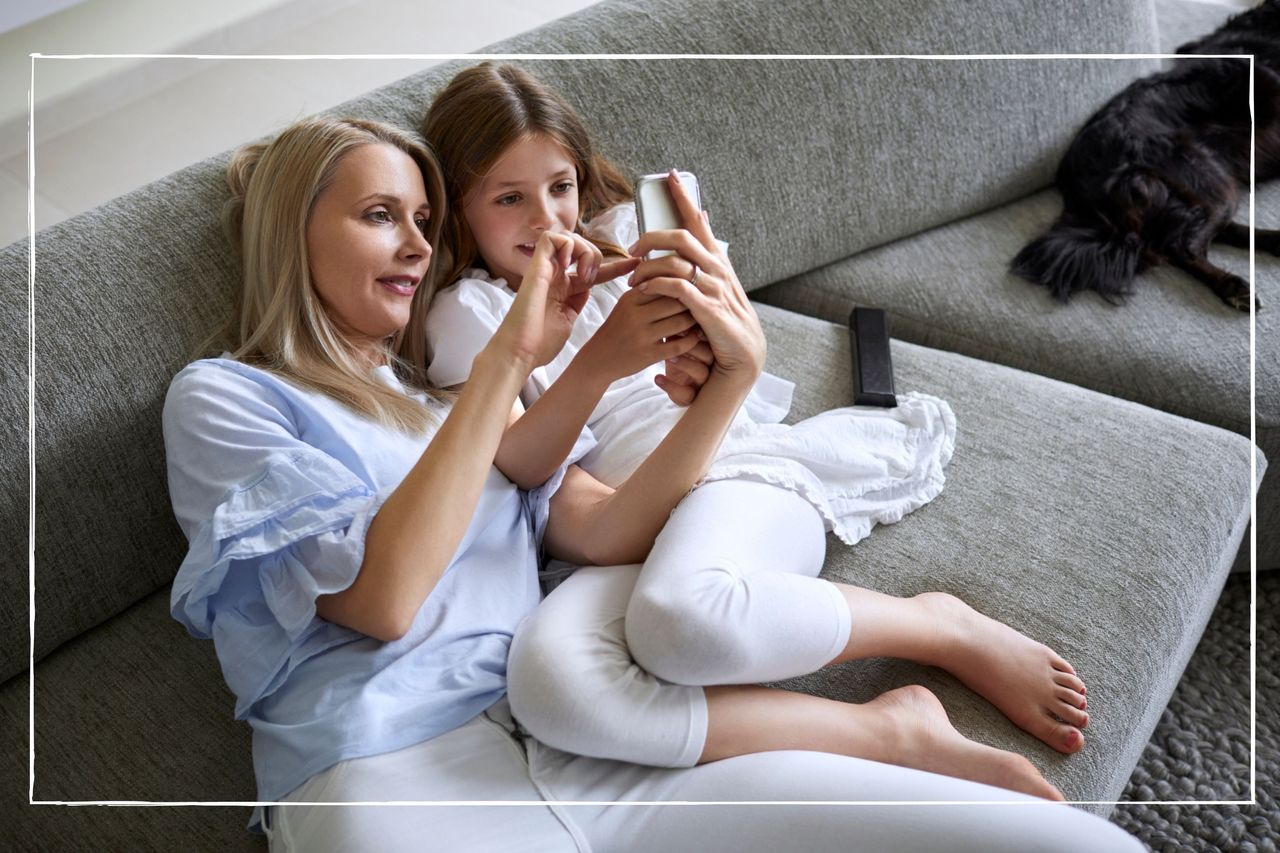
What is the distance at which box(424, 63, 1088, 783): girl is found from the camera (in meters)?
0.79

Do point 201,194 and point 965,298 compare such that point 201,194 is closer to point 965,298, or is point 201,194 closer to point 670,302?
point 670,302

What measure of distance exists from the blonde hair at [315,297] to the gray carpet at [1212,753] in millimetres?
763

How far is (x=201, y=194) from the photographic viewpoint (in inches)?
38.6

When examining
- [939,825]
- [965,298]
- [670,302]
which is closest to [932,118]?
[965,298]

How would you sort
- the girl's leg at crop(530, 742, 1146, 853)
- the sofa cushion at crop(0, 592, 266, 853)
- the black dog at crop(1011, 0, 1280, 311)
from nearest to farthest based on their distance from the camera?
the girl's leg at crop(530, 742, 1146, 853)
the sofa cushion at crop(0, 592, 266, 853)
the black dog at crop(1011, 0, 1280, 311)

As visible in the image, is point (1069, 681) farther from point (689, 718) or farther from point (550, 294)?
point (550, 294)

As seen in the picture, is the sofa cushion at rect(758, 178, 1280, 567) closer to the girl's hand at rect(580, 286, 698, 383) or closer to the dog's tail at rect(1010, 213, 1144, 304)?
the dog's tail at rect(1010, 213, 1144, 304)

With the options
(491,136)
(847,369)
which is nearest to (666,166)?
(491,136)

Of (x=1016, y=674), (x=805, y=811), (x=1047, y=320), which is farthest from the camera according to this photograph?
(x=1047, y=320)

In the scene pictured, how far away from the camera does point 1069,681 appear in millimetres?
853

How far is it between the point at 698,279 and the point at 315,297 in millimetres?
293

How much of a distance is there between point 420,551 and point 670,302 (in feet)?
0.82

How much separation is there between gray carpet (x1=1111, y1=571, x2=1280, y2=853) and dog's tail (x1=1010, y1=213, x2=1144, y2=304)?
0.43 m

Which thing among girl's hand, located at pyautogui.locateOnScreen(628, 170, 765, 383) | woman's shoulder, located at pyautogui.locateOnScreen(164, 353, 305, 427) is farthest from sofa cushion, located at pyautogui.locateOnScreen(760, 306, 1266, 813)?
woman's shoulder, located at pyautogui.locateOnScreen(164, 353, 305, 427)
